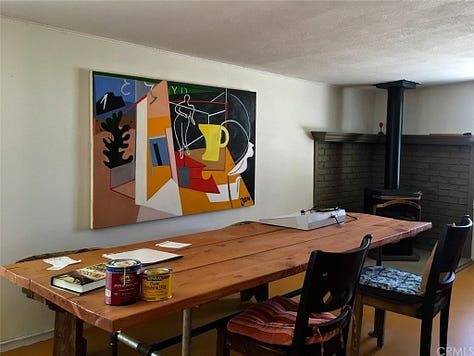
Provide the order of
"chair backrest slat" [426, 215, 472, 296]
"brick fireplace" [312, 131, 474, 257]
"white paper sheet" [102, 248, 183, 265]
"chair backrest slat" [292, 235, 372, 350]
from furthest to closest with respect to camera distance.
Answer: "brick fireplace" [312, 131, 474, 257]
"chair backrest slat" [426, 215, 472, 296]
"white paper sheet" [102, 248, 183, 265]
"chair backrest slat" [292, 235, 372, 350]

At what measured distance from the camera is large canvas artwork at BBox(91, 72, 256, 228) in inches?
125

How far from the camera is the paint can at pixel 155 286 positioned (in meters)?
1.48

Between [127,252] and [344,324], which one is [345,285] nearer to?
[344,324]

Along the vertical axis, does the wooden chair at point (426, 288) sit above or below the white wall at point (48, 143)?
below

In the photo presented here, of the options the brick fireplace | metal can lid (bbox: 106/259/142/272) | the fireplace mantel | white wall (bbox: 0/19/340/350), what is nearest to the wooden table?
metal can lid (bbox: 106/259/142/272)

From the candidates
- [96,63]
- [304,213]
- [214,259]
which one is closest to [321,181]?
[304,213]

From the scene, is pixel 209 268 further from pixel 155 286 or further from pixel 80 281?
pixel 80 281

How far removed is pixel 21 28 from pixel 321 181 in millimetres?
3668

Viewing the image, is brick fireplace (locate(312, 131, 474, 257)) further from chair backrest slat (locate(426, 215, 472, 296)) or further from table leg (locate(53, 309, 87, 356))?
table leg (locate(53, 309, 87, 356))

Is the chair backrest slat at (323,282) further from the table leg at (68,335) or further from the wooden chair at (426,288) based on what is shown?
the table leg at (68,335)

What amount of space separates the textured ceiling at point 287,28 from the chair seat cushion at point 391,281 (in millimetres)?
1554

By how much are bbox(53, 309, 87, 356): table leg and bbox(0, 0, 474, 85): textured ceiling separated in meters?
1.72

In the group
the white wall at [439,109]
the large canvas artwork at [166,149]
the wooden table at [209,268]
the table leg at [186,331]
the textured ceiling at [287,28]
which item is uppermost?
the textured ceiling at [287,28]

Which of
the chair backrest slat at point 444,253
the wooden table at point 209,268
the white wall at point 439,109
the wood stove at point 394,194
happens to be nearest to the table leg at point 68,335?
the wooden table at point 209,268
